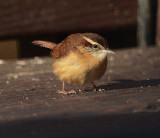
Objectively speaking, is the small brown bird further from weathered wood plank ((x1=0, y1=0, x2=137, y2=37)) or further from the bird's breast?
weathered wood plank ((x1=0, y1=0, x2=137, y2=37))

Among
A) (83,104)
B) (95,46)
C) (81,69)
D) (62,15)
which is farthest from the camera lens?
(62,15)

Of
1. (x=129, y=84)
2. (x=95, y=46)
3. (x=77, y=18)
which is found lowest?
(x=129, y=84)

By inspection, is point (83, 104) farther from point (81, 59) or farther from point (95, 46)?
point (95, 46)

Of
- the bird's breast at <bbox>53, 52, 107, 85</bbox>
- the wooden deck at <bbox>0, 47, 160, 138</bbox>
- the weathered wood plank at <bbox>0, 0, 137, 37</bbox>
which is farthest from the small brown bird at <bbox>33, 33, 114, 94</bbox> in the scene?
the weathered wood plank at <bbox>0, 0, 137, 37</bbox>

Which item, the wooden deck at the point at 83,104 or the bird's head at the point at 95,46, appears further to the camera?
the bird's head at the point at 95,46

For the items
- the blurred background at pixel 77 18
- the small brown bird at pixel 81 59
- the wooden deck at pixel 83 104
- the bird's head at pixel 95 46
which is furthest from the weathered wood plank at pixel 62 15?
the bird's head at pixel 95 46

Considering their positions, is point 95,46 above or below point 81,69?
above

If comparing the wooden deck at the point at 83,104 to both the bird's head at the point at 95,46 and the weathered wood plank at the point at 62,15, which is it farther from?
the weathered wood plank at the point at 62,15

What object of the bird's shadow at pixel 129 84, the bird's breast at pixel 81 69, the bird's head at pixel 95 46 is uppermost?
the bird's head at pixel 95 46

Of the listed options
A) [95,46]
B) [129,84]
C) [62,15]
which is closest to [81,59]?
[95,46]
